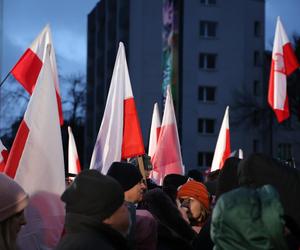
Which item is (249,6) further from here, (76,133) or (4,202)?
(4,202)

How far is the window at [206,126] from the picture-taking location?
165 ft

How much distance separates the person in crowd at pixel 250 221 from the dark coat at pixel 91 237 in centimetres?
55

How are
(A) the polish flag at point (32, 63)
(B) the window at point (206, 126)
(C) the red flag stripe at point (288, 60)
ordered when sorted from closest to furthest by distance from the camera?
(A) the polish flag at point (32, 63)
(C) the red flag stripe at point (288, 60)
(B) the window at point (206, 126)

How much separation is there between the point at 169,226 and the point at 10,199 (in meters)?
1.34

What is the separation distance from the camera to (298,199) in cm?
331

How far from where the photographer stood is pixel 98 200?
328cm

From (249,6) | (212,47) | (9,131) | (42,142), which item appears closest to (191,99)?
(212,47)

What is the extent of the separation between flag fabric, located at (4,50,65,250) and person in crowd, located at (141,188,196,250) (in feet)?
2.03

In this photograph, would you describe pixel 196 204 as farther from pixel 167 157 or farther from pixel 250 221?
pixel 167 157

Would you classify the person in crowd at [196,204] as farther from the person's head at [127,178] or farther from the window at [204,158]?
the window at [204,158]

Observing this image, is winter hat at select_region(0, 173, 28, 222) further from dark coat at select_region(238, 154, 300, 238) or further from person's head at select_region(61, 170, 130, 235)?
dark coat at select_region(238, 154, 300, 238)

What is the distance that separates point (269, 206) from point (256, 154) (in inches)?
25.2

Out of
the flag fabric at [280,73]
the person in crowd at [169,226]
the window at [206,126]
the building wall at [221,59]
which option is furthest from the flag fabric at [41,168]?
the window at [206,126]

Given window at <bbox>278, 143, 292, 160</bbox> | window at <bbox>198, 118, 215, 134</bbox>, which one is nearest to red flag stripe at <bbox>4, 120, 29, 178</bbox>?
window at <bbox>278, 143, 292, 160</bbox>
